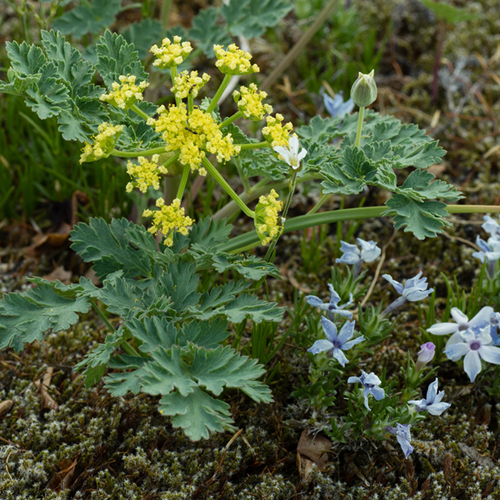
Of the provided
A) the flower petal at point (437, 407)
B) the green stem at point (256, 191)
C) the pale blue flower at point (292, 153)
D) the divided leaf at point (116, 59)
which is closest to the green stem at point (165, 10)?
the divided leaf at point (116, 59)

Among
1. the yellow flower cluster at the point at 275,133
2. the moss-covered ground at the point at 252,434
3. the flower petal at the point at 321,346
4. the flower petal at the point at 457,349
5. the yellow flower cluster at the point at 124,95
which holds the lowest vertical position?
the moss-covered ground at the point at 252,434

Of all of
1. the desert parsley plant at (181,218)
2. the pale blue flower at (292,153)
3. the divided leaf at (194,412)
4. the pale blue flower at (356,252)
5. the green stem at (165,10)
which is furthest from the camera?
the green stem at (165,10)

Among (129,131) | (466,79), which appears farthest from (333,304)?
(466,79)

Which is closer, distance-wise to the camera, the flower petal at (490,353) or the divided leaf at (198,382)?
the divided leaf at (198,382)

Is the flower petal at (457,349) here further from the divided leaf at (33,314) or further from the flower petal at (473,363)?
the divided leaf at (33,314)

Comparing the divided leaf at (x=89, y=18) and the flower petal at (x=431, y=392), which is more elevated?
the divided leaf at (x=89, y=18)

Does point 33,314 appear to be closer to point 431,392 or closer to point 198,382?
point 198,382

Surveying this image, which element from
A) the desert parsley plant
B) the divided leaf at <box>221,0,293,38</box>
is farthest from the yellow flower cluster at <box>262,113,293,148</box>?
the divided leaf at <box>221,0,293,38</box>

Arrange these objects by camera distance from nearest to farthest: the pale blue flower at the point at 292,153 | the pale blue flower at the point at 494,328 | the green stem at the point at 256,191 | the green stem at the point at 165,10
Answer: the pale blue flower at the point at 292,153 → the pale blue flower at the point at 494,328 → the green stem at the point at 256,191 → the green stem at the point at 165,10

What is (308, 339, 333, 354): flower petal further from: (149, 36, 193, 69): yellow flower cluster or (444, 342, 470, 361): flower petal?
(149, 36, 193, 69): yellow flower cluster

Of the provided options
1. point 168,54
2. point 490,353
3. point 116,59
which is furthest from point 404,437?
point 116,59
